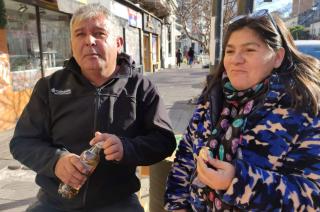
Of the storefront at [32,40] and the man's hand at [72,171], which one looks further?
the storefront at [32,40]

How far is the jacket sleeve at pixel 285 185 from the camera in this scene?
1494 mm

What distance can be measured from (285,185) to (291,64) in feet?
1.87

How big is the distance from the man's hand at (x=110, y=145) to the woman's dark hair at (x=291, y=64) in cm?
80

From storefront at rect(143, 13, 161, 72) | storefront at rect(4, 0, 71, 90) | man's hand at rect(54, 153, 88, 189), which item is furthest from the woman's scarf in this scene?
storefront at rect(143, 13, 161, 72)

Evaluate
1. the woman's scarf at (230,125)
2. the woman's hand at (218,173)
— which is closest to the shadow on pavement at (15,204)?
the woman's scarf at (230,125)

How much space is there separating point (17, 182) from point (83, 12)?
9.91 ft

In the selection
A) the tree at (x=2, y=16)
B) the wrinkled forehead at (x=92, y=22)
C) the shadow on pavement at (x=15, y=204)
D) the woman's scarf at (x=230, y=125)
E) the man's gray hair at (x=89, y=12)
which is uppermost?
the tree at (x=2, y=16)

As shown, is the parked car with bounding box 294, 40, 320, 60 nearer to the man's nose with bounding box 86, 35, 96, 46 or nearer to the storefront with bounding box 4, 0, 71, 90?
the man's nose with bounding box 86, 35, 96, 46

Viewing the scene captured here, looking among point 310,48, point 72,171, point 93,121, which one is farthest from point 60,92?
point 310,48

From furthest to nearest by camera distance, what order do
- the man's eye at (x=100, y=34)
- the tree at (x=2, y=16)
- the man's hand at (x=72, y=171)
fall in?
the tree at (x=2, y=16)
the man's eye at (x=100, y=34)
the man's hand at (x=72, y=171)

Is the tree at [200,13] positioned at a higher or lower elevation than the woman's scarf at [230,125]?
higher

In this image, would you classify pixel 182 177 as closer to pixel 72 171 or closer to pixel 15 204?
pixel 72 171

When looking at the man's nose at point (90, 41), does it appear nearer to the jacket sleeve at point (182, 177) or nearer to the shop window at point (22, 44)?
the jacket sleeve at point (182, 177)

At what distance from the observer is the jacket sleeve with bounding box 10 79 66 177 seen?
6.77 ft
